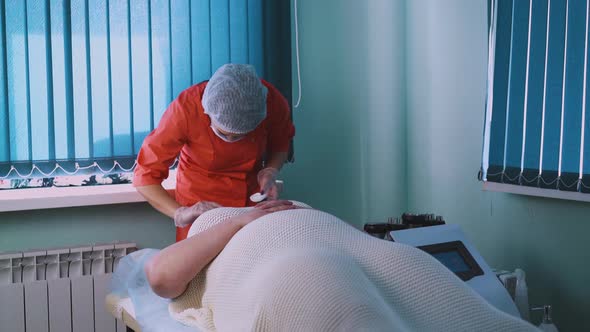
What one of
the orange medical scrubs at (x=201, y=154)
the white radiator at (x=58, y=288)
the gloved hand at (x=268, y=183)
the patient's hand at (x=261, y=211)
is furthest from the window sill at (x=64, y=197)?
the patient's hand at (x=261, y=211)

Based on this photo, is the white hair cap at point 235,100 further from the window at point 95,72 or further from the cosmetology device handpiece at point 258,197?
the window at point 95,72

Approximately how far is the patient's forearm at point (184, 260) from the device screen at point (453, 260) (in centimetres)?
63

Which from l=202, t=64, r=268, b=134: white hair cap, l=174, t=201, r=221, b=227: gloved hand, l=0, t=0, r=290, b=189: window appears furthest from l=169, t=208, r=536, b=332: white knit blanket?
l=0, t=0, r=290, b=189: window

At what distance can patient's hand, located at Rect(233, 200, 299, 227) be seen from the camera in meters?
1.75

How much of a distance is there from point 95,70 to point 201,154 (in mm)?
584

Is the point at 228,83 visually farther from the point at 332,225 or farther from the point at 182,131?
the point at 332,225

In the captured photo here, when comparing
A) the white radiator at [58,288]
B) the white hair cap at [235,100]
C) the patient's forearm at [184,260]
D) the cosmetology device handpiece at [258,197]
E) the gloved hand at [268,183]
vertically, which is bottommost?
the white radiator at [58,288]

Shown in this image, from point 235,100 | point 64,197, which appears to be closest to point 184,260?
point 235,100

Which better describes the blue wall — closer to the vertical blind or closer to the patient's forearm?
the vertical blind

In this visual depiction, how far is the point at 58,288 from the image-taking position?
8.20 ft

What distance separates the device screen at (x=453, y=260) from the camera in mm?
1992

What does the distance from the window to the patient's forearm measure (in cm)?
101

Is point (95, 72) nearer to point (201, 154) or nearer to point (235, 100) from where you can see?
point (201, 154)

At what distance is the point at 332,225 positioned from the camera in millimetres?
1644
